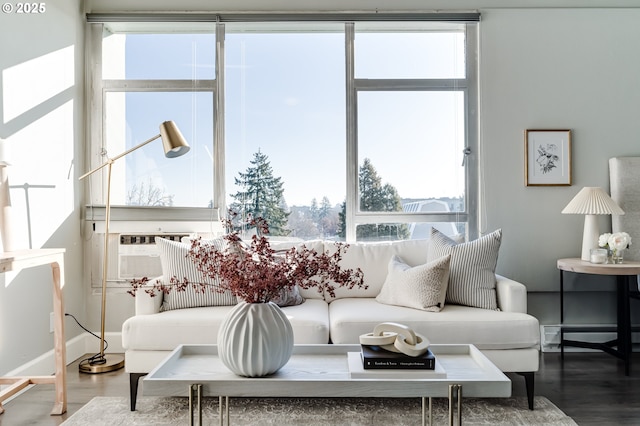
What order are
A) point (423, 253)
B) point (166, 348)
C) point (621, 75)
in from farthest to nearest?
1. point (621, 75)
2. point (423, 253)
3. point (166, 348)

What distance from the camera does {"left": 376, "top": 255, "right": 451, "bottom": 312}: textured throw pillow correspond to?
301 centimetres

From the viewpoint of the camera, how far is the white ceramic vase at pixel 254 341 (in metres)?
1.87

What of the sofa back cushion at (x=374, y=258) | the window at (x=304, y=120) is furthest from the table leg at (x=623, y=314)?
the sofa back cushion at (x=374, y=258)

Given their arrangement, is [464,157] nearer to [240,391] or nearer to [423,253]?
[423,253]

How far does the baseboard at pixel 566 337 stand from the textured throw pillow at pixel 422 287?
1.27 m

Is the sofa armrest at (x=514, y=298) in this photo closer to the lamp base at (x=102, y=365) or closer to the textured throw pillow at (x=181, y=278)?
the textured throw pillow at (x=181, y=278)

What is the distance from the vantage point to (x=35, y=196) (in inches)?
128

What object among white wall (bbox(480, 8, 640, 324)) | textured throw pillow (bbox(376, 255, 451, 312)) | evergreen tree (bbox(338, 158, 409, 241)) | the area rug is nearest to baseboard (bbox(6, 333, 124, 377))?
the area rug

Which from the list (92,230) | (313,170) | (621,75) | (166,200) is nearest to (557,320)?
(621,75)

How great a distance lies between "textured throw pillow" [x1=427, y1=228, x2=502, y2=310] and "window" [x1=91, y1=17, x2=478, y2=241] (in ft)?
2.50

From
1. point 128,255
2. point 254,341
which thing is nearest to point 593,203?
point 254,341

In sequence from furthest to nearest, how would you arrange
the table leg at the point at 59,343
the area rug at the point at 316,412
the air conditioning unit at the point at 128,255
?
1. the air conditioning unit at the point at 128,255
2. the table leg at the point at 59,343
3. the area rug at the point at 316,412

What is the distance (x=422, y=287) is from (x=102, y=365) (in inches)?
83.5

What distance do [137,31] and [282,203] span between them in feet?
5.75
